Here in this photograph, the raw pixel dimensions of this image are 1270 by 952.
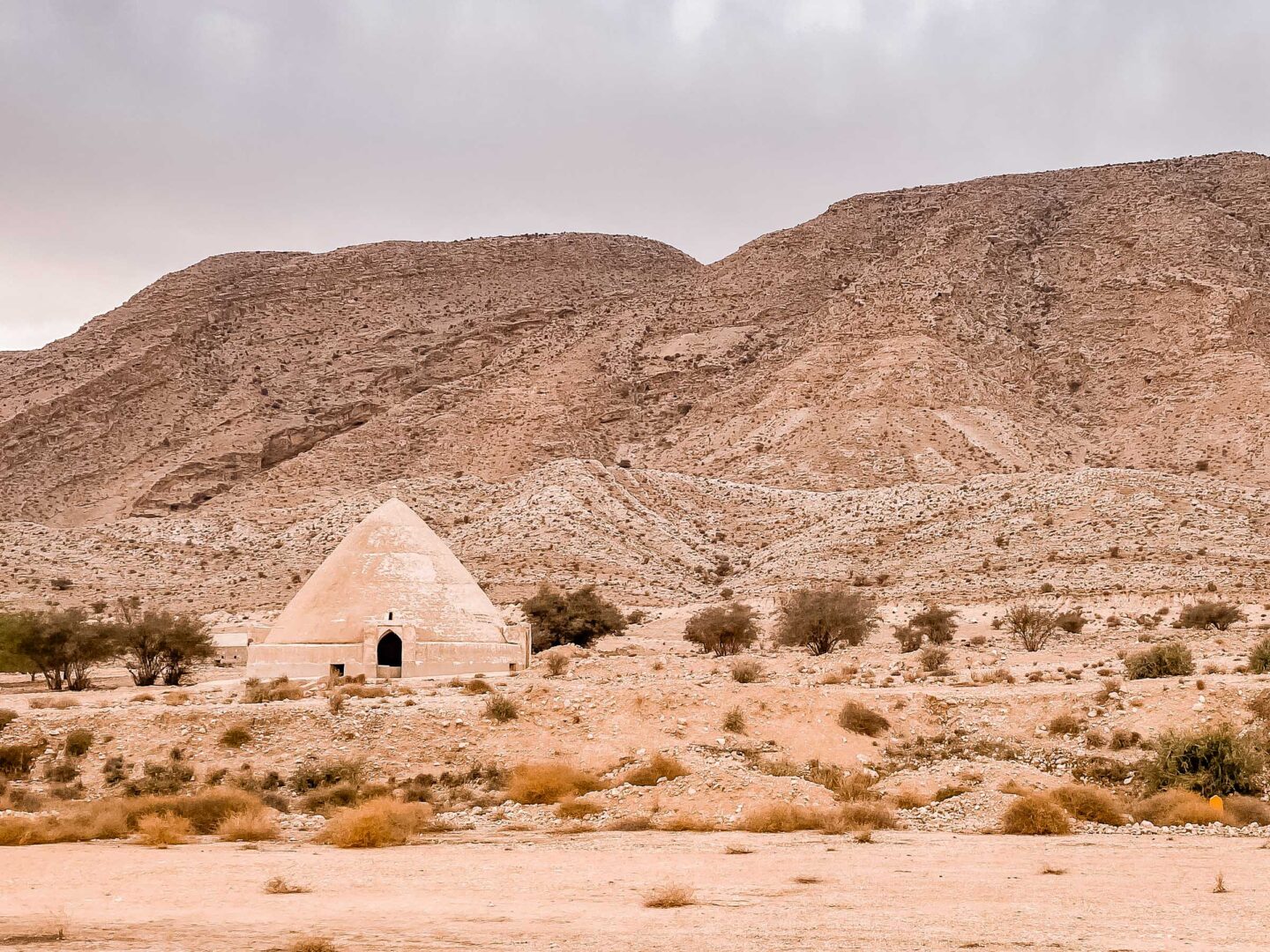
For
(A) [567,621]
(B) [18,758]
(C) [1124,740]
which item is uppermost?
(A) [567,621]

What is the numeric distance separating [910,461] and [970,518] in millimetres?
10169

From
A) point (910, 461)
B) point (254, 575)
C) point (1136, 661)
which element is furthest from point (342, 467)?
point (1136, 661)

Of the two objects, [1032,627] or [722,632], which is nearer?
[1032,627]

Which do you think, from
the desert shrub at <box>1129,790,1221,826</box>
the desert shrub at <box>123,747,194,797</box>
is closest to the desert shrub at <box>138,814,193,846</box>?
the desert shrub at <box>123,747,194,797</box>

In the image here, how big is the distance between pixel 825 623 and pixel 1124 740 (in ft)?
53.0

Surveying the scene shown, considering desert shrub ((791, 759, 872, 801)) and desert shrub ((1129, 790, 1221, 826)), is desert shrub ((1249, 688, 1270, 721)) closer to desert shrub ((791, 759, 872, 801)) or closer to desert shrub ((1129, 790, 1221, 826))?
desert shrub ((1129, 790, 1221, 826))

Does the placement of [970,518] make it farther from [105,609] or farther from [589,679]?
[105,609]

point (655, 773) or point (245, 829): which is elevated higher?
point (655, 773)

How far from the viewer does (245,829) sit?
15062 millimetres

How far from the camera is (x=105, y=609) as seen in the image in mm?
50094

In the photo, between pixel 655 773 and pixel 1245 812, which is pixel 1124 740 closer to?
pixel 1245 812

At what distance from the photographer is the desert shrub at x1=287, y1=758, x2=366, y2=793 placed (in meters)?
18.2

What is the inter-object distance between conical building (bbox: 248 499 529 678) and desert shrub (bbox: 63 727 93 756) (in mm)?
6425

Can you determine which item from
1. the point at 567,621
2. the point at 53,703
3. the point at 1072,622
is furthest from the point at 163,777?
the point at 1072,622
